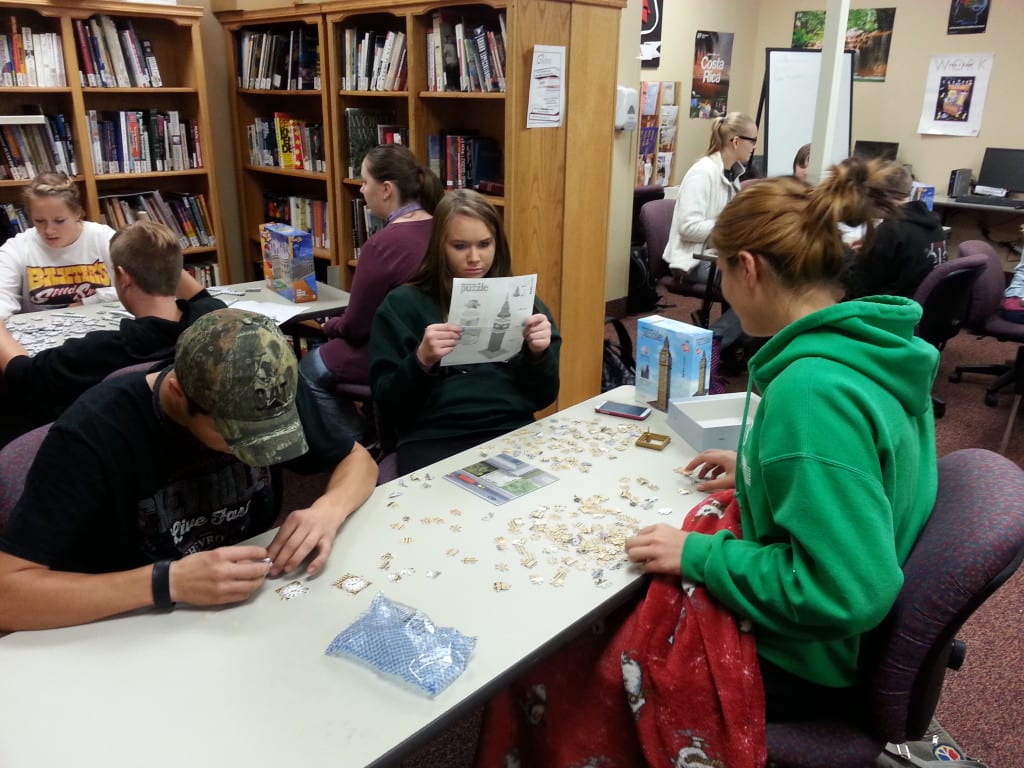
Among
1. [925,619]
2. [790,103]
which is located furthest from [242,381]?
[790,103]

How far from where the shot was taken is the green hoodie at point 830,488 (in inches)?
41.7

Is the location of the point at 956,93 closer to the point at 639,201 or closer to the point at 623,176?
the point at 639,201

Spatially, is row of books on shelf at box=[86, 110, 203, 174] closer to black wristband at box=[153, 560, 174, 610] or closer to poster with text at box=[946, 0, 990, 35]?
black wristband at box=[153, 560, 174, 610]

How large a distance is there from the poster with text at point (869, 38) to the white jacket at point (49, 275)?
223 inches

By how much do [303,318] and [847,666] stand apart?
7.77 feet

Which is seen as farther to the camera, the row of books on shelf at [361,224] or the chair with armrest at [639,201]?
the chair with armrest at [639,201]

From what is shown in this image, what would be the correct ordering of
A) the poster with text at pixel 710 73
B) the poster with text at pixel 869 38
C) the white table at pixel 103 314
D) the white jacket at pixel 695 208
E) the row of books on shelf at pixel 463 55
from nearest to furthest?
1. the white table at pixel 103 314
2. the row of books on shelf at pixel 463 55
3. the white jacket at pixel 695 208
4. the poster with text at pixel 869 38
5. the poster with text at pixel 710 73

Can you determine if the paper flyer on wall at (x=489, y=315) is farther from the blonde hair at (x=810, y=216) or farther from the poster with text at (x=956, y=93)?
the poster with text at (x=956, y=93)

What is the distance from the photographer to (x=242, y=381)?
1078 mm

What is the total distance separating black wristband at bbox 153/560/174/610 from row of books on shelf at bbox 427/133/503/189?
252 centimetres

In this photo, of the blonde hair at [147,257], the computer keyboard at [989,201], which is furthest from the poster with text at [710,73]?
the blonde hair at [147,257]

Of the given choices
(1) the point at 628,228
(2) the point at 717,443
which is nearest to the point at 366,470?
(2) the point at 717,443

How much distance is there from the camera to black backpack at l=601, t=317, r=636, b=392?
3234 millimetres

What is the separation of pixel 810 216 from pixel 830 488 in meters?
0.45
